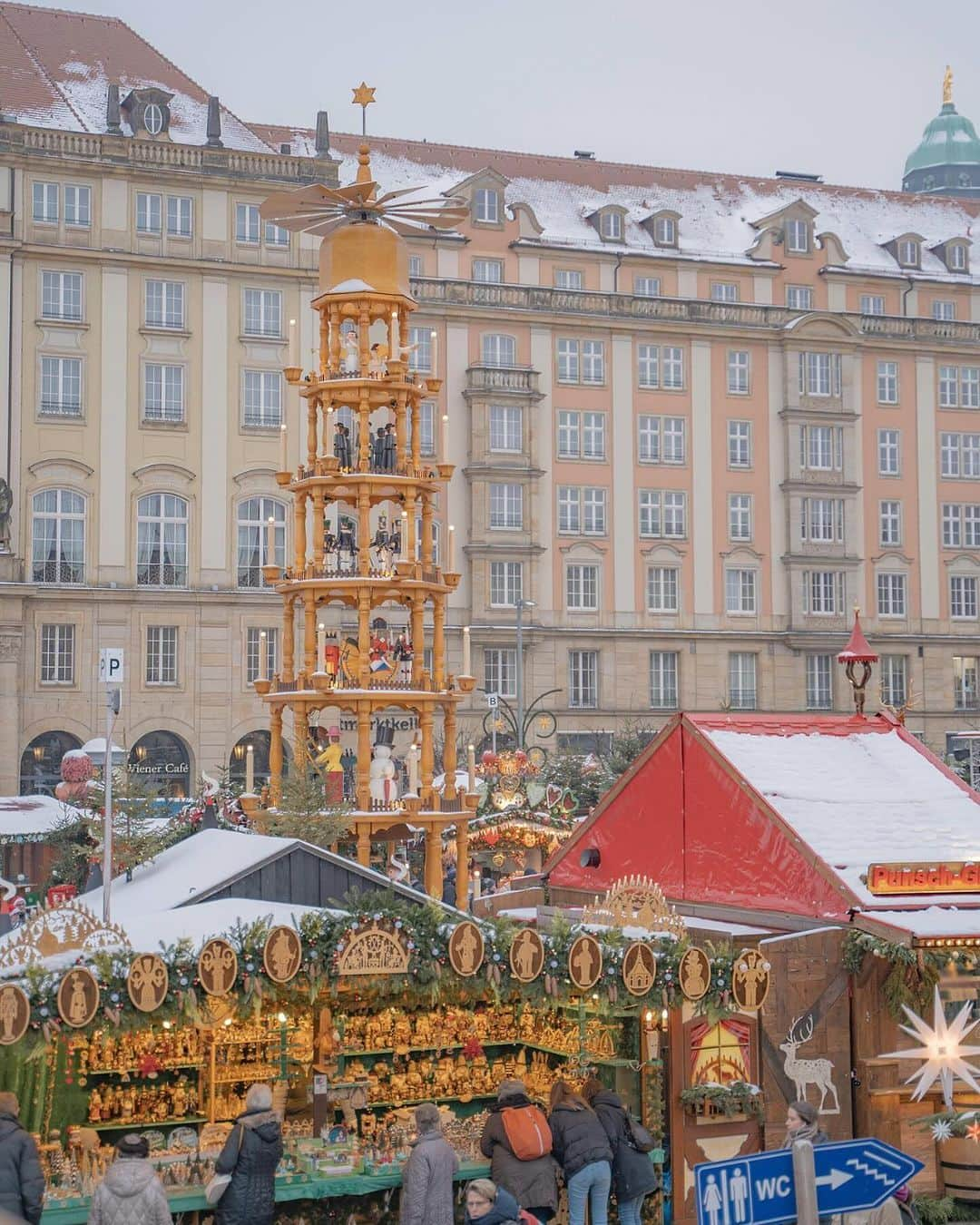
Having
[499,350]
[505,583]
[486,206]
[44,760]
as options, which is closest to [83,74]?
[486,206]

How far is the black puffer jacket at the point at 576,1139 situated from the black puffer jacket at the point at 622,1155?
5.4 inches

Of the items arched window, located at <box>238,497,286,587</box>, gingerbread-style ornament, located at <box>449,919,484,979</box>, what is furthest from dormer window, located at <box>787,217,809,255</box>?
gingerbread-style ornament, located at <box>449,919,484,979</box>

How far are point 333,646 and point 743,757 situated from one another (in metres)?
7.51

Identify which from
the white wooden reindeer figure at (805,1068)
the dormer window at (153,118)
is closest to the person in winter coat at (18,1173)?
the white wooden reindeer figure at (805,1068)

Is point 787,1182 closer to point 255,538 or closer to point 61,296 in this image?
point 255,538

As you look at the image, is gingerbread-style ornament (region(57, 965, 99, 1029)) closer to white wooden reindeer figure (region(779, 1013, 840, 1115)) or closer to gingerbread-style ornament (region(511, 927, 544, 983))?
gingerbread-style ornament (region(511, 927, 544, 983))

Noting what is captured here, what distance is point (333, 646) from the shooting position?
2306 centimetres

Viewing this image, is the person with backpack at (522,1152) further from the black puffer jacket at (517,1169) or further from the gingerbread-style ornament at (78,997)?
the gingerbread-style ornament at (78,997)

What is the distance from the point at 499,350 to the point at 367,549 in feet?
120

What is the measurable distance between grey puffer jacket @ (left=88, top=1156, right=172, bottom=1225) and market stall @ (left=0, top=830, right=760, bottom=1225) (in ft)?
3.89

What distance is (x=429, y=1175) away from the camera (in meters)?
11.6

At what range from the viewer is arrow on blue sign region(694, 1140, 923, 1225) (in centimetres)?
537

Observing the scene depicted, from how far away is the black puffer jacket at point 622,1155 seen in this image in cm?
1295

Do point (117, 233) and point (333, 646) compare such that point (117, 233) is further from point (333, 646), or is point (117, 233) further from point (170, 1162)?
point (170, 1162)
